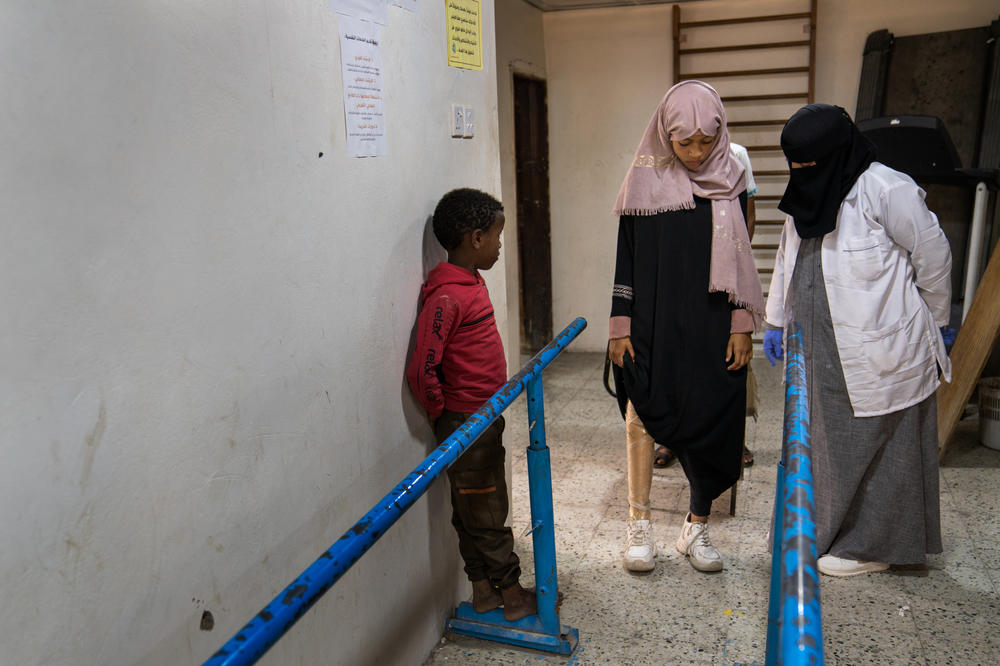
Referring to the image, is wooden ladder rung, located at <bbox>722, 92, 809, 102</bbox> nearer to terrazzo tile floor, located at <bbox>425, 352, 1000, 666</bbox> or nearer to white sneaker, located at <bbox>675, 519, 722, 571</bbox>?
terrazzo tile floor, located at <bbox>425, 352, 1000, 666</bbox>

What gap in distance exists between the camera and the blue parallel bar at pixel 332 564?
2.69 feet

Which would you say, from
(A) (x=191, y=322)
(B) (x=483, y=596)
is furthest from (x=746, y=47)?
(A) (x=191, y=322)

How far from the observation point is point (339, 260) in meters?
1.61

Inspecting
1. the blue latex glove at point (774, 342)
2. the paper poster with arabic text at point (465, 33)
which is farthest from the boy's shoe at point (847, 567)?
the paper poster with arabic text at point (465, 33)

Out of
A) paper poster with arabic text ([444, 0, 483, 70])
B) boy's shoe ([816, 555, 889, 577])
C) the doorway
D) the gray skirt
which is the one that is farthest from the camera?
the doorway

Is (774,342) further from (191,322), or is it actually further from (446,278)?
(191,322)

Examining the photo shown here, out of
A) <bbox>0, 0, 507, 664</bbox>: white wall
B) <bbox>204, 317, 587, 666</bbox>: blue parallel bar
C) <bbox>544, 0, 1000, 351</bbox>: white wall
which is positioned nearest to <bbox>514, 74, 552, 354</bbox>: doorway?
<bbox>544, 0, 1000, 351</bbox>: white wall

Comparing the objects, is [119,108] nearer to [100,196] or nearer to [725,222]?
[100,196]

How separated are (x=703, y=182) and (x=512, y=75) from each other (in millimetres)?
2807

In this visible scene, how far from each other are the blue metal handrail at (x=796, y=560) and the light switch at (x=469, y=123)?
118 centimetres

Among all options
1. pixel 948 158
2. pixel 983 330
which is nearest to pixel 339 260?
pixel 983 330

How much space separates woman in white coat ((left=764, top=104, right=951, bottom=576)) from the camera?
85.0 inches

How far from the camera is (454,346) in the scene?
1.92 meters

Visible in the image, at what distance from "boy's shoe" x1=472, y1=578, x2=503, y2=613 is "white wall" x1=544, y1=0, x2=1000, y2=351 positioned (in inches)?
135
